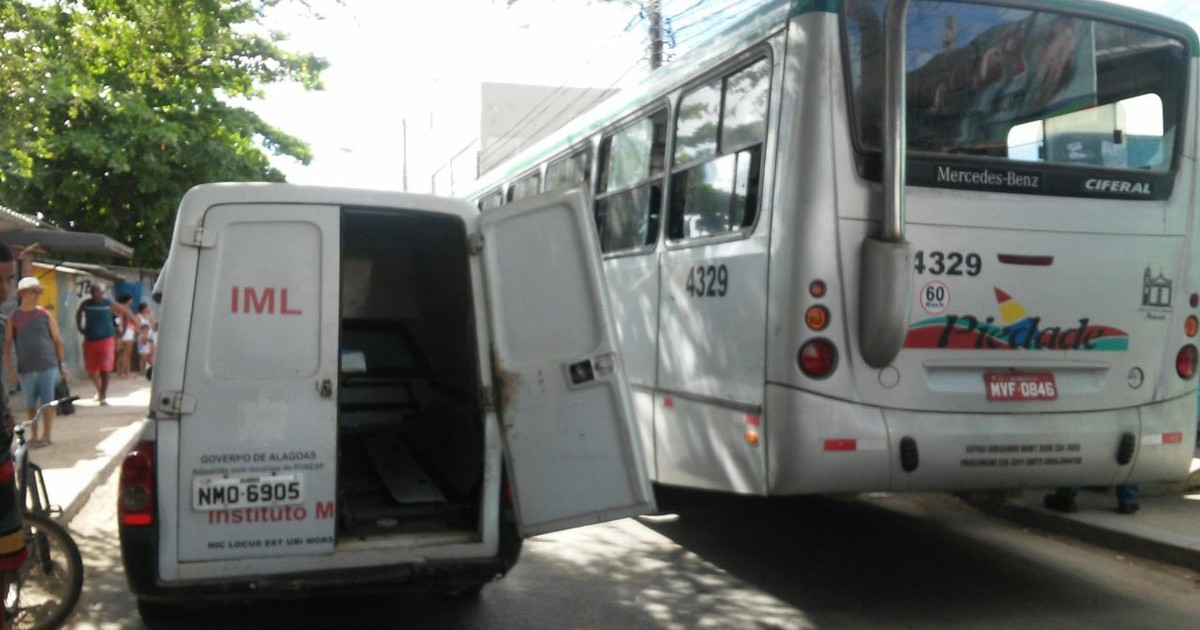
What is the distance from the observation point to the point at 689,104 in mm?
7020

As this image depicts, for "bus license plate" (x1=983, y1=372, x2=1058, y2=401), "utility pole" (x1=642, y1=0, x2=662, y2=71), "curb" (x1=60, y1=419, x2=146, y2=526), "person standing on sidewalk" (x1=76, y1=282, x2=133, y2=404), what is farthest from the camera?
"person standing on sidewalk" (x1=76, y1=282, x2=133, y2=404)

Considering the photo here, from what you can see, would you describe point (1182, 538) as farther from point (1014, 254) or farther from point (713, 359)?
point (713, 359)

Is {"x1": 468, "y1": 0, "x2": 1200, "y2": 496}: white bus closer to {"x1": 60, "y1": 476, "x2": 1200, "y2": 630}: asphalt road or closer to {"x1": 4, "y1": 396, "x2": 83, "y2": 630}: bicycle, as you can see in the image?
{"x1": 60, "y1": 476, "x2": 1200, "y2": 630}: asphalt road

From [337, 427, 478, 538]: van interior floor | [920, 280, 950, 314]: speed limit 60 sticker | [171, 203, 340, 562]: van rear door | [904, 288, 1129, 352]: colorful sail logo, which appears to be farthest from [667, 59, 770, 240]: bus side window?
[171, 203, 340, 562]: van rear door

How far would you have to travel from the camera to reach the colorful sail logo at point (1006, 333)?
574 cm

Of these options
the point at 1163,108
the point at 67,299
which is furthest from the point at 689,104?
the point at 67,299

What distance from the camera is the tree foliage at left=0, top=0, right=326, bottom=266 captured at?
1050 centimetres

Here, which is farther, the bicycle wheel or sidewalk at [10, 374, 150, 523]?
sidewalk at [10, 374, 150, 523]

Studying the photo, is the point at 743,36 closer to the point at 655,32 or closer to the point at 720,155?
the point at 720,155

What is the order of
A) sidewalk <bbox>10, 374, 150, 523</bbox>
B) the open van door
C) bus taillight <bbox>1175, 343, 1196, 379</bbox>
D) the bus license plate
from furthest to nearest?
sidewalk <bbox>10, 374, 150, 523</bbox>
bus taillight <bbox>1175, 343, 1196, 379</bbox>
the bus license plate
the open van door

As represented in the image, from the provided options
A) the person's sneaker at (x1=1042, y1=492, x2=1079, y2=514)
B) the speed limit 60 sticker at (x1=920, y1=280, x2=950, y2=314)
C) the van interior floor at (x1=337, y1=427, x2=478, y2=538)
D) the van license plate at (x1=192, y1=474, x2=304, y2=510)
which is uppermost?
the speed limit 60 sticker at (x1=920, y1=280, x2=950, y2=314)

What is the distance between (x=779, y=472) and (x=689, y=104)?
8.28ft

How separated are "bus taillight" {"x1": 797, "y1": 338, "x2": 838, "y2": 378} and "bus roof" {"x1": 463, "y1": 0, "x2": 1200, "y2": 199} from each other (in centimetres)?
164

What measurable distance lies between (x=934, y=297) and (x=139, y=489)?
12.5 feet
